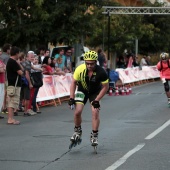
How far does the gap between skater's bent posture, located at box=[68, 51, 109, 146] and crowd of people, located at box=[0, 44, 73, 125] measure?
4439mm

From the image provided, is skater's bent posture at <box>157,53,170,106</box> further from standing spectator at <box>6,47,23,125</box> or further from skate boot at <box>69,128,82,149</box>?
skate boot at <box>69,128,82,149</box>

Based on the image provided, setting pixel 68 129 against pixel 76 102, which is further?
pixel 68 129

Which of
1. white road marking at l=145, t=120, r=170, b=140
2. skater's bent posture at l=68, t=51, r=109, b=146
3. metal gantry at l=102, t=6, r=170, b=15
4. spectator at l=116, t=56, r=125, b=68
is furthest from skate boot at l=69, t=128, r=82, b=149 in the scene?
metal gantry at l=102, t=6, r=170, b=15

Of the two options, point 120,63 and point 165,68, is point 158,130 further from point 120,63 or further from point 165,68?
point 120,63

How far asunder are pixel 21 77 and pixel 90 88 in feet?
17.8

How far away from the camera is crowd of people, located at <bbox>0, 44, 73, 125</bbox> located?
15.1m

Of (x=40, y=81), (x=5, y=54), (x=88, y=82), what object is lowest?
(x=40, y=81)

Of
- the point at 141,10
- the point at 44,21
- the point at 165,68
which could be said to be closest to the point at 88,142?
the point at 165,68

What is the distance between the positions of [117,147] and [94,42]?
105 ft

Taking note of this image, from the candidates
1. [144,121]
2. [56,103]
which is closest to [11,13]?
[56,103]

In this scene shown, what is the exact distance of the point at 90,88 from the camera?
10891 mm

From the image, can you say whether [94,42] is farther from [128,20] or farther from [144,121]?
[144,121]

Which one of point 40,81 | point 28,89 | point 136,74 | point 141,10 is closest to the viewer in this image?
Answer: point 28,89

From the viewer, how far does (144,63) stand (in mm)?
40406
